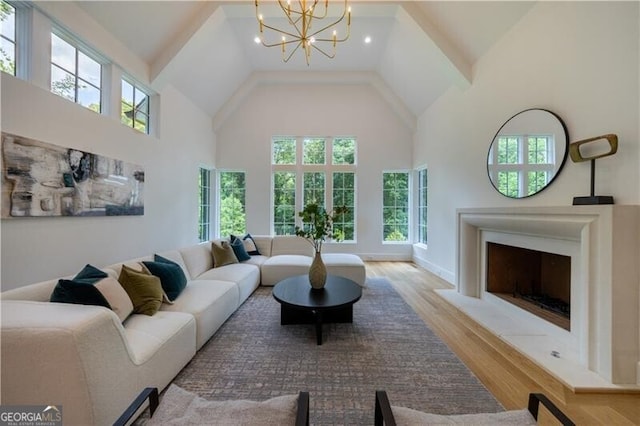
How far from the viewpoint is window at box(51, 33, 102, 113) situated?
2.44 m

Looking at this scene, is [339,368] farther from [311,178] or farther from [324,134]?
[324,134]

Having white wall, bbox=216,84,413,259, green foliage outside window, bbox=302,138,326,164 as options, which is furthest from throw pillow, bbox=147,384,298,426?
green foliage outside window, bbox=302,138,326,164

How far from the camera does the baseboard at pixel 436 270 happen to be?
4.25m

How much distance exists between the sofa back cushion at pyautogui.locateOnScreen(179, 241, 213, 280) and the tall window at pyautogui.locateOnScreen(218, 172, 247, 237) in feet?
7.35

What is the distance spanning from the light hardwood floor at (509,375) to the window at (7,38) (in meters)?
4.43

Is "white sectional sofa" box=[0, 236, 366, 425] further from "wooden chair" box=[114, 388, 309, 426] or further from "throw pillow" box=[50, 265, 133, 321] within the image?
"wooden chair" box=[114, 388, 309, 426]

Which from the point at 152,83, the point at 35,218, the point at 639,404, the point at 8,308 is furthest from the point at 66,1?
the point at 639,404

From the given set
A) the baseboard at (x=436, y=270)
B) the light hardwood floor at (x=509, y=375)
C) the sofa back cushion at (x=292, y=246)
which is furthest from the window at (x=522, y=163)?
the sofa back cushion at (x=292, y=246)

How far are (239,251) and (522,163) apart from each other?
13.0 ft

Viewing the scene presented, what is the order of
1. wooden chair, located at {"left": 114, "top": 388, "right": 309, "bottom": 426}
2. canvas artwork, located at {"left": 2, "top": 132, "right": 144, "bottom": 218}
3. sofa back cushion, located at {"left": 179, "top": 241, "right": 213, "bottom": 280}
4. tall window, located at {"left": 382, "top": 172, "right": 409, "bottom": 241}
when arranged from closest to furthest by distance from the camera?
wooden chair, located at {"left": 114, "top": 388, "right": 309, "bottom": 426}
canvas artwork, located at {"left": 2, "top": 132, "right": 144, "bottom": 218}
sofa back cushion, located at {"left": 179, "top": 241, "right": 213, "bottom": 280}
tall window, located at {"left": 382, "top": 172, "right": 409, "bottom": 241}

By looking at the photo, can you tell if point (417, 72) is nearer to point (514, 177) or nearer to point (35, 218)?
point (514, 177)

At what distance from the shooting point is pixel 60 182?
7.67 ft

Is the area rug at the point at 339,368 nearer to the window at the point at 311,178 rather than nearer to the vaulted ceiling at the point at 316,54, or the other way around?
the window at the point at 311,178

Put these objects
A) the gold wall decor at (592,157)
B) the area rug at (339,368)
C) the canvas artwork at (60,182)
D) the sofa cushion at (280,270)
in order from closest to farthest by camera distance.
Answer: the area rug at (339,368), the gold wall decor at (592,157), the canvas artwork at (60,182), the sofa cushion at (280,270)
